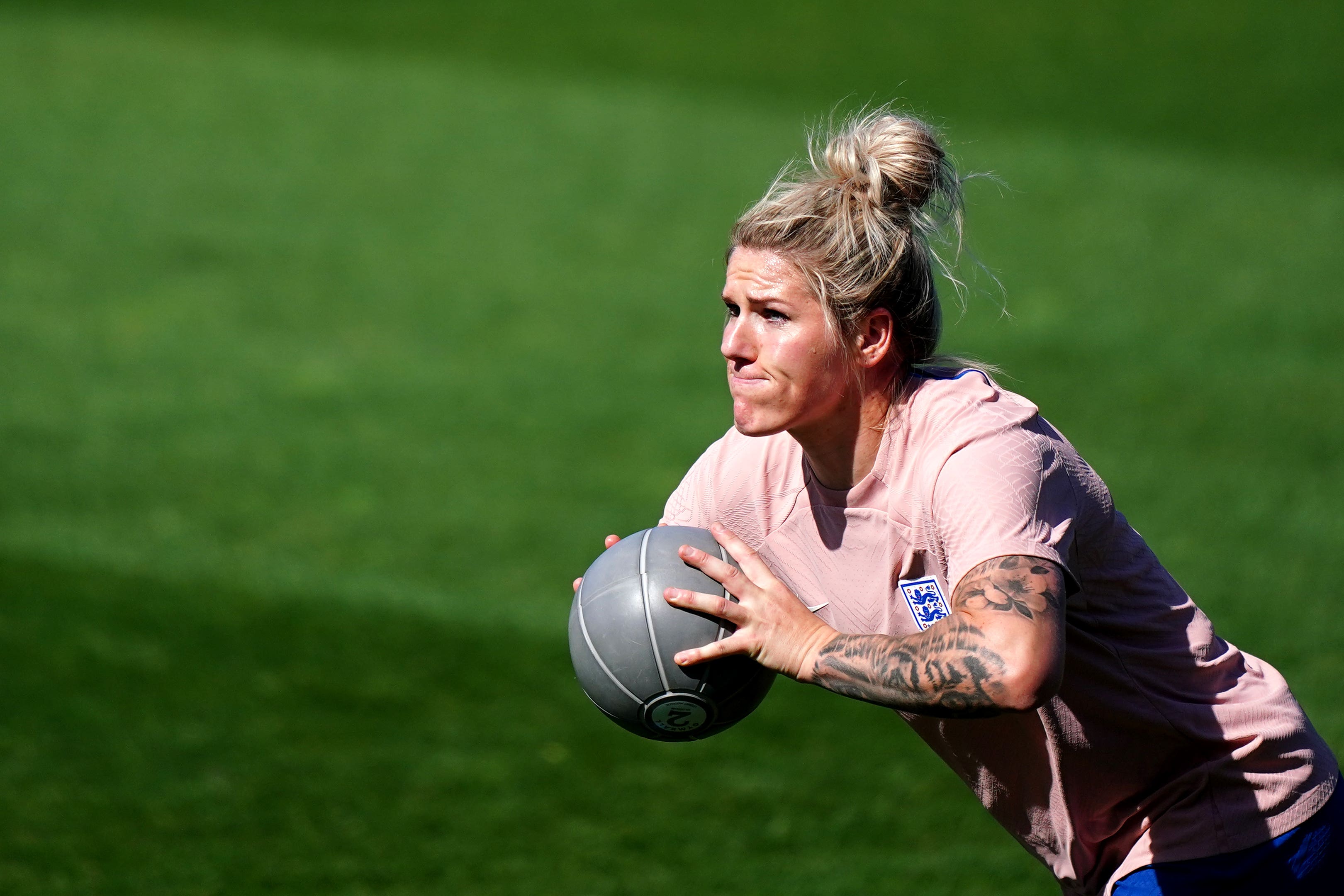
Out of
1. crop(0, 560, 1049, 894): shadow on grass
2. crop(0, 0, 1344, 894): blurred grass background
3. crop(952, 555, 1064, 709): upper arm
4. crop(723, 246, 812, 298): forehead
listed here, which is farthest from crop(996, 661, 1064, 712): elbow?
crop(0, 560, 1049, 894): shadow on grass

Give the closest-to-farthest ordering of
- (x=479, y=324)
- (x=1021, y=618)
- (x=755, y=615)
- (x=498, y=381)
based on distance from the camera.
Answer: (x=1021, y=618) < (x=755, y=615) < (x=498, y=381) < (x=479, y=324)

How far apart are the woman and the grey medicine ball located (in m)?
0.10

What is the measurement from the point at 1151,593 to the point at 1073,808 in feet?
2.28

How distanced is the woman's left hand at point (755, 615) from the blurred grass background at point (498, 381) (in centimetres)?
296

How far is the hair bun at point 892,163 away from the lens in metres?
3.57

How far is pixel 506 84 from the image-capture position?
2330cm

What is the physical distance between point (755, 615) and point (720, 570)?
0.60 ft

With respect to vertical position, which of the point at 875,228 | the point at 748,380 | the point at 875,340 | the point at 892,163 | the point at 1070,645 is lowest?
the point at 1070,645

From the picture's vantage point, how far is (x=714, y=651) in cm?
346

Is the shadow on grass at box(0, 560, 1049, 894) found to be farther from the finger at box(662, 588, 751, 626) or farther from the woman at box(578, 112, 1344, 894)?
the finger at box(662, 588, 751, 626)

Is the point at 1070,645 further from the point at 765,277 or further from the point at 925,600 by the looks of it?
the point at 765,277

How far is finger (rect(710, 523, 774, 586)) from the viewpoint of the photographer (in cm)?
346

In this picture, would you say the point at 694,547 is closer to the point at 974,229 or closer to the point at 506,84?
the point at 974,229

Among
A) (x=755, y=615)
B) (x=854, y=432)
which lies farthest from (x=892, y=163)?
(x=755, y=615)
